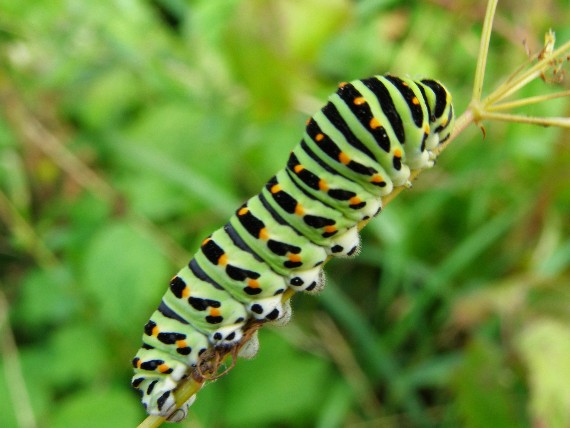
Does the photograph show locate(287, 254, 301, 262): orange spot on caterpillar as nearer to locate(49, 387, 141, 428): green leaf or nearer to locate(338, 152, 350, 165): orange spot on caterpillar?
locate(338, 152, 350, 165): orange spot on caterpillar

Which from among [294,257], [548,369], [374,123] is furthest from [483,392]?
[374,123]

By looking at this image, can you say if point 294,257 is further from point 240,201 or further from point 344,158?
point 240,201

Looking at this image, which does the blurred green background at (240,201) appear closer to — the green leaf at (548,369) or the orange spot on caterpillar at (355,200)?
the green leaf at (548,369)

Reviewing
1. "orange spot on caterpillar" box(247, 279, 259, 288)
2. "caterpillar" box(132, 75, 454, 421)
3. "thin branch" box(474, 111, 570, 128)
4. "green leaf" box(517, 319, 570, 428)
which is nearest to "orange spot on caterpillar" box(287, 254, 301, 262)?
"caterpillar" box(132, 75, 454, 421)

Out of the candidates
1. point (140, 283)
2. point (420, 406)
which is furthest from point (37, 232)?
point (420, 406)

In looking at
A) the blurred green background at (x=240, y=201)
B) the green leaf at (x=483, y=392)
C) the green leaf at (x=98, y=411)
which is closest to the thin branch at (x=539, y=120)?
the blurred green background at (x=240, y=201)

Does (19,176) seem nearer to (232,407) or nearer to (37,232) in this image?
(37,232)
